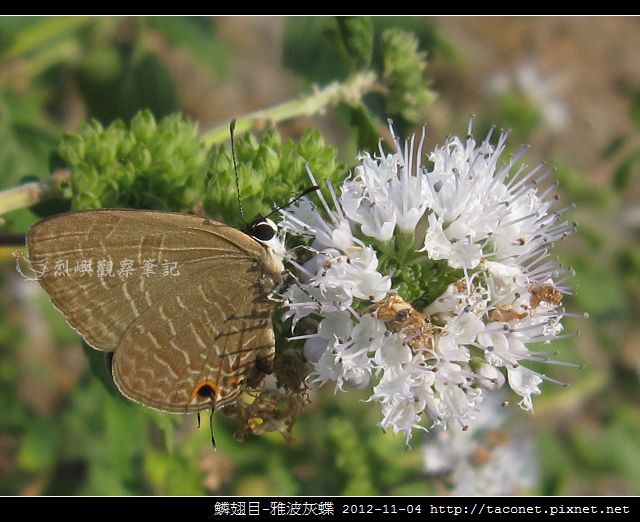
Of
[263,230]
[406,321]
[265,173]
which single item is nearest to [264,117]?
[265,173]

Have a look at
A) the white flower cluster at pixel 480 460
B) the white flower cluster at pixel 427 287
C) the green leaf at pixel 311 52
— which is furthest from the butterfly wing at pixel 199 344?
the white flower cluster at pixel 480 460

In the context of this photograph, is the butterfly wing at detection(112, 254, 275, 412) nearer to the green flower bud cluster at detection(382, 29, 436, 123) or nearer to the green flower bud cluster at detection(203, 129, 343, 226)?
the green flower bud cluster at detection(203, 129, 343, 226)

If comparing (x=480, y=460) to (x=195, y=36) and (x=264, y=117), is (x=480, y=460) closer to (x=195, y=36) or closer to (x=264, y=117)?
(x=264, y=117)

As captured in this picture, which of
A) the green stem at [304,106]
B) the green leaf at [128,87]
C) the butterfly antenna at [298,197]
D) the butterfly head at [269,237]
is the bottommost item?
the butterfly head at [269,237]

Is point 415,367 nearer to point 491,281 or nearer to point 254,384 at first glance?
point 491,281

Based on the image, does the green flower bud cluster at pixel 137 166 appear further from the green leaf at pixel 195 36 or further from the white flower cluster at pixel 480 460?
the white flower cluster at pixel 480 460
